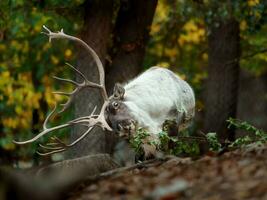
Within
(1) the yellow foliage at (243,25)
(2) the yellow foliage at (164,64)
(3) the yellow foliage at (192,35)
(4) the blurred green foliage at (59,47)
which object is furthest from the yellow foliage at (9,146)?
(1) the yellow foliage at (243,25)

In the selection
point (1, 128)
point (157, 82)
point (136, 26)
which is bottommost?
point (1, 128)

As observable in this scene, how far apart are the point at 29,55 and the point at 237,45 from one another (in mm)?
4029

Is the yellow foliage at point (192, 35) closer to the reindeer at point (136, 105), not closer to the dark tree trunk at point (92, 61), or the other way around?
the dark tree trunk at point (92, 61)

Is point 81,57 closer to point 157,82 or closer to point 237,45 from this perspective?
point 157,82

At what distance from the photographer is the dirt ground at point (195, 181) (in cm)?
470

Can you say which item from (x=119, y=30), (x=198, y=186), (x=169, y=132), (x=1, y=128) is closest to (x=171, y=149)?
(x=169, y=132)

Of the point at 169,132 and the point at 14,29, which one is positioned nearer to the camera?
the point at 169,132

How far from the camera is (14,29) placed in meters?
13.8

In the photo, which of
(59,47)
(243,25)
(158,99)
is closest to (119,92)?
(158,99)

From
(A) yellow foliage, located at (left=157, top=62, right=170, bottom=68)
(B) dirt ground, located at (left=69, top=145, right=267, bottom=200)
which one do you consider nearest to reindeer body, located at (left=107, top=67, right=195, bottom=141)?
(B) dirt ground, located at (left=69, top=145, right=267, bottom=200)

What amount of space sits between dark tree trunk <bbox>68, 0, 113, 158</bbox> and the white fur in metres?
0.86

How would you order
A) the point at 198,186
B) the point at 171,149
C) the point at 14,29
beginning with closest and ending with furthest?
the point at 198,186, the point at 171,149, the point at 14,29

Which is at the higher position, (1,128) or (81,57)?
(81,57)

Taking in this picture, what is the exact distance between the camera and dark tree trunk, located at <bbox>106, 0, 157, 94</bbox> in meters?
12.4
